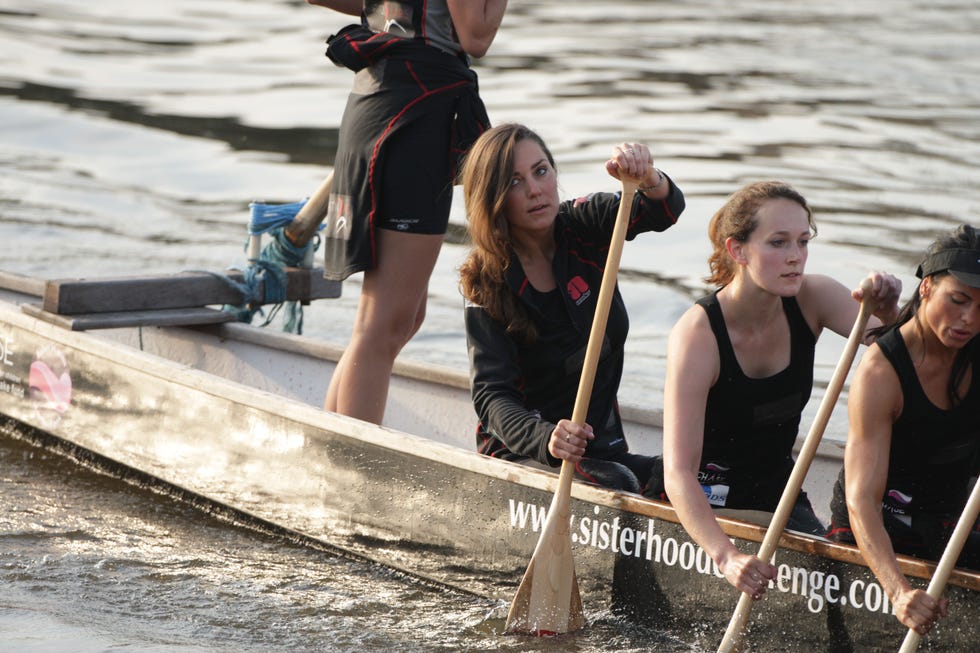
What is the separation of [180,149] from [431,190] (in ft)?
29.0

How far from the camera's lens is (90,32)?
19.0 m

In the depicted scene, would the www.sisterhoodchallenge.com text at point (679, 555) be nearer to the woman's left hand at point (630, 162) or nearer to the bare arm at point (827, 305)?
the bare arm at point (827, 305)

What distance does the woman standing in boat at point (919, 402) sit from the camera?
3285 millimetres

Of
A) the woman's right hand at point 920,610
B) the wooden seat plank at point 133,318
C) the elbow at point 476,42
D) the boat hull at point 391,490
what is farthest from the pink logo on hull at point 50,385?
the woman's right hand at point 920,610

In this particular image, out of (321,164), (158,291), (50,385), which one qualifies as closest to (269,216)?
(158,291)

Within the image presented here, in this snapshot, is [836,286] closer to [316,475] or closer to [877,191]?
[316,475]

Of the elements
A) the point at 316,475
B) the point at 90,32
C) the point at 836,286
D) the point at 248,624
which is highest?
the point at 90,32

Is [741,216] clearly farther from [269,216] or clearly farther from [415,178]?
[269,216]

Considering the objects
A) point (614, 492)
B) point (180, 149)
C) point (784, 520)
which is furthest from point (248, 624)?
point (180, 149)

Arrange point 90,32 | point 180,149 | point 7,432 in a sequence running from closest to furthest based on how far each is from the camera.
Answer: point 7,432, point 180,149, point 90,32

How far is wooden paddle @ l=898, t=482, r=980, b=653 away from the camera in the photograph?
3225mm

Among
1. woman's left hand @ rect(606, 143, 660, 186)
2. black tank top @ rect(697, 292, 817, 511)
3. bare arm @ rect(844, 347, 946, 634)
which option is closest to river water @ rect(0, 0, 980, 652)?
black tank top @ rect(697, 292, 817, 511)

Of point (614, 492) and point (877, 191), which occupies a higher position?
point (877, 191)

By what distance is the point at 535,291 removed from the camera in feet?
13.7
